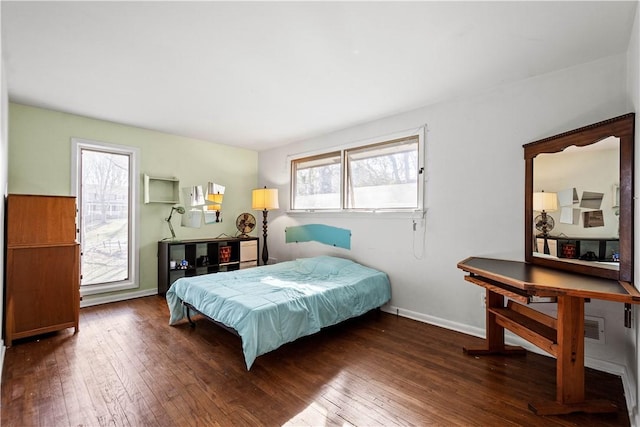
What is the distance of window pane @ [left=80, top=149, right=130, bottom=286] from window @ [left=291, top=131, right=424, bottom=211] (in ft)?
8.02

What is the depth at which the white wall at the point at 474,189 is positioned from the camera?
93.1 inches

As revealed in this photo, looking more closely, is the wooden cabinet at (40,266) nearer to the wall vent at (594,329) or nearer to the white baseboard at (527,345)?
the white baseboard at (527,345)

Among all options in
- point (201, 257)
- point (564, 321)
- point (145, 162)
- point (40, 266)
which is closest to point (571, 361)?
point (564, 321)

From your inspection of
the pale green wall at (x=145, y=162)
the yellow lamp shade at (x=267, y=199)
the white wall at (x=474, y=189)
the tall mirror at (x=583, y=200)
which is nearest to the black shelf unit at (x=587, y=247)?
the tall mirror at (x=583, y=200)

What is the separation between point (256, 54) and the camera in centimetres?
230

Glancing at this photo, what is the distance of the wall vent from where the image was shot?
2.30 metres

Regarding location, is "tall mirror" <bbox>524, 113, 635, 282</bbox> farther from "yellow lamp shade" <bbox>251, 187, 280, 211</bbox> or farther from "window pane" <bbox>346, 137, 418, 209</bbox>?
"yellow lamp shade" <bbox>251, 187, 280, 211</bbox>

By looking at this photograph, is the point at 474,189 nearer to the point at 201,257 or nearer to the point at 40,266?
the point at 201,257

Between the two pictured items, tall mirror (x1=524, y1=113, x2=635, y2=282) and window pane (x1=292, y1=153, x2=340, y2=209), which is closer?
tall mirror (x1=524, y1=113, x2=635, y2=282)

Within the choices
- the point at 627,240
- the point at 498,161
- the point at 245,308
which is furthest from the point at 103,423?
the point at 498,161

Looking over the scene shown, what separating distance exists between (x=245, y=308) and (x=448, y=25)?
245 centimetres

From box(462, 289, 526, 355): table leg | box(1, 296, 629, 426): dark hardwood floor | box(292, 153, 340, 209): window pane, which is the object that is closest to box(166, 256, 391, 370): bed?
box(1, 296, 629, 426): dark hardwood floor

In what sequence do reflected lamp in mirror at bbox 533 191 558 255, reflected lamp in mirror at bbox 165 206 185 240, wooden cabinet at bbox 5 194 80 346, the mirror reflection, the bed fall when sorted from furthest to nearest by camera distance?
reflected lamp in mirror at bbox 165 206 185 240 < wooden cabinet at bbox 5 194 80 346 < reflected lamp in mirror at bbox 533 191 558 255 < the bed < the mirror reflection

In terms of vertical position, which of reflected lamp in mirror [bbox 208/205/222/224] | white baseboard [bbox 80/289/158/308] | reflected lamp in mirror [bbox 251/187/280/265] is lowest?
white baseboard [bbox 80/289/158/308]
